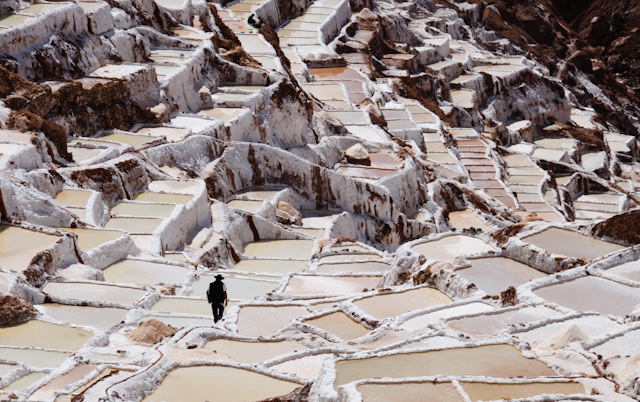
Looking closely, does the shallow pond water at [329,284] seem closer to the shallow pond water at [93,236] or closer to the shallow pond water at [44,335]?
the shallow pond water at [93,236]

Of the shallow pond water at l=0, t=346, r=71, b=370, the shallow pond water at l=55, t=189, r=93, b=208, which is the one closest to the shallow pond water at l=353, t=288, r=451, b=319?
the shallow pond water at l=0, t=346, r=71, b=370

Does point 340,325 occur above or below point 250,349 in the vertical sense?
below

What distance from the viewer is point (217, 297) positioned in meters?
13.6

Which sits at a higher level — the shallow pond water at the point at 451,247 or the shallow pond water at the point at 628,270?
the shallow pond water at the point at 628,270

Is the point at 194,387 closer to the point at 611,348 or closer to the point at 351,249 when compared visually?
the point at 611,348

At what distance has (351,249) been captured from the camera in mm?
20266

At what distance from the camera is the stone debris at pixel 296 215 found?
9891 millimetres

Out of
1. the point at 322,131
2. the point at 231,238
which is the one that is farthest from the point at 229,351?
the point at 322,131

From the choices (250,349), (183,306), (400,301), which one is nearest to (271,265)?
(183,306)

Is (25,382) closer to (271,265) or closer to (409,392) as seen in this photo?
(409,392)

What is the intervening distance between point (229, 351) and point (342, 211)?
14.2 m

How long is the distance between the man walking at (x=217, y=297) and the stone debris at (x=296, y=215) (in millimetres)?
191

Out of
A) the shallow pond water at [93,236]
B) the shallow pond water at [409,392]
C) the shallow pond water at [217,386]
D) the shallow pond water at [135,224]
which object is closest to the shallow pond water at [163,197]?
the shallow pond water at [135,224]

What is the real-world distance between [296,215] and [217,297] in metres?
10.4
